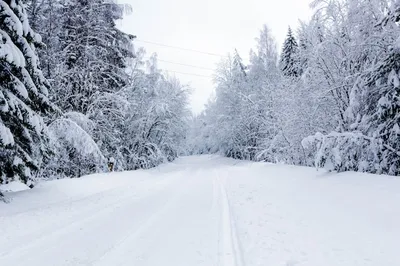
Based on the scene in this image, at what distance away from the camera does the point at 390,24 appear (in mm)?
10016

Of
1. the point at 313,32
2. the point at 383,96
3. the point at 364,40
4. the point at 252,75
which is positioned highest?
the point at 252,75

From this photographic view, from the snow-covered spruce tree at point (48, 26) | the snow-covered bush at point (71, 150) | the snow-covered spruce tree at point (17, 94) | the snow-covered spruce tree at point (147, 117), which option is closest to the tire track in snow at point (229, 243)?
the snow-covered spruce tree at point (17, 94)

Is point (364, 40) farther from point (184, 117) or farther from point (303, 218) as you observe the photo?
point (184, 117)

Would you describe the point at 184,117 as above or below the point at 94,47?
below

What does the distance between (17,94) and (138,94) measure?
17199 mm

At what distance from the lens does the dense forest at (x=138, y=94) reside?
28.9 feet

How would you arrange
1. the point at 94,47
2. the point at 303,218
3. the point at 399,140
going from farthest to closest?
the point at 94,47, the point at 399,140, the point at 303,218

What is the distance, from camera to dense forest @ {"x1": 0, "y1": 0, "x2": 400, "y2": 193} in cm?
880

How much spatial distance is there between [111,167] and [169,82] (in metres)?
16.3

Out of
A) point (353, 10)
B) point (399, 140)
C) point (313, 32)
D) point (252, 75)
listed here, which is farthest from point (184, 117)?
point (399, 140)

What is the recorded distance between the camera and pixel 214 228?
6.17m

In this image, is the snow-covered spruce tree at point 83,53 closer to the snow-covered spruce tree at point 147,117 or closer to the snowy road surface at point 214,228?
the snow-covered spruce tree at point 147,117

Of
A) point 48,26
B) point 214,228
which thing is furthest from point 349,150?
point 48,26

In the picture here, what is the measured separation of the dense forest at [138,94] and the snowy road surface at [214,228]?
5.72 feet
